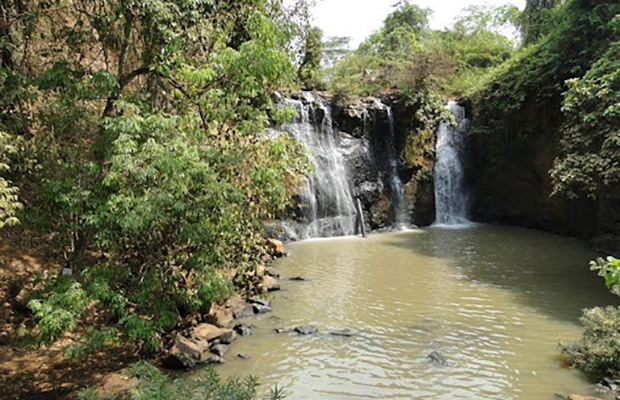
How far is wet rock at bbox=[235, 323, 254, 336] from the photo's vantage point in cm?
669

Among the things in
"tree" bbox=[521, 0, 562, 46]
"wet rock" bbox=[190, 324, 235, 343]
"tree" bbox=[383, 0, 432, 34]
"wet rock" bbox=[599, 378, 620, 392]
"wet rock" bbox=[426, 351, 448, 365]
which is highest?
"tree" bbox=[383, 0, 432, 34]

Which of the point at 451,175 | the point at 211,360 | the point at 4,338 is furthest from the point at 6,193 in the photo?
the point at 451,175

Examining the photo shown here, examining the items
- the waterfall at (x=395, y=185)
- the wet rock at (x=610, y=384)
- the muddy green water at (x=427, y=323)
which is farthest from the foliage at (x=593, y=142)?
the waterfall at (x=395, y=185)

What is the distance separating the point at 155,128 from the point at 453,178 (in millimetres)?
16111

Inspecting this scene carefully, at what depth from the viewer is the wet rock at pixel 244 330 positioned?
6692 millimetres

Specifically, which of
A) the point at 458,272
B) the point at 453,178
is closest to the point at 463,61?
the point at 453,178

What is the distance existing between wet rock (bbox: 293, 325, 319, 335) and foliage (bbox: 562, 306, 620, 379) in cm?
350

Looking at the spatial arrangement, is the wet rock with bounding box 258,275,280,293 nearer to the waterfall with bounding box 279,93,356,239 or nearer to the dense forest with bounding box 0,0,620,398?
the dense forest with bounding box 0,0,620,398

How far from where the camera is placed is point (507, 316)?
7.31 metres

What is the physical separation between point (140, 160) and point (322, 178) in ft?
40.7

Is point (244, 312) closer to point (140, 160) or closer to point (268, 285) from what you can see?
point (268, 285)

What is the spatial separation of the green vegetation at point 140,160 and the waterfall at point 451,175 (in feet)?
45.2

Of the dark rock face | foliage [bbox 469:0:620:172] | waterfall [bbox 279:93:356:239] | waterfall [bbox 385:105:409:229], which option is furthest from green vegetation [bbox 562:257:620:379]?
waterfall [bbox 385:105:409:229]

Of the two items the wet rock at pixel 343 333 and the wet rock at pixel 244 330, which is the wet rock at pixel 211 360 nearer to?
the wet rock at pixel 244 330
